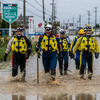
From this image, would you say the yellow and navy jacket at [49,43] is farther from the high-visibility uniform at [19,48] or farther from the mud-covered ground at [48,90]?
the mud-covered ground at [48,90]

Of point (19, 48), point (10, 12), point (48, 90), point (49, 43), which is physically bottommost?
point (48, 90)

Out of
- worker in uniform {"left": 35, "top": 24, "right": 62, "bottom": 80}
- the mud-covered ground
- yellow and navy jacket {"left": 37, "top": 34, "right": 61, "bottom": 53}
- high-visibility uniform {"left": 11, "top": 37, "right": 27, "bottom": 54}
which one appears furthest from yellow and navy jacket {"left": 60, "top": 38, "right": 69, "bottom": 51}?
high-visibility uniform {"left": 11, "top": 37, "right": 27, "bottom": 54}

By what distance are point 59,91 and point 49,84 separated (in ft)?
3.86

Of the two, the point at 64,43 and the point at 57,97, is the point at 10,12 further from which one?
the point at 57,97

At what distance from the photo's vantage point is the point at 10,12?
27.9 metres

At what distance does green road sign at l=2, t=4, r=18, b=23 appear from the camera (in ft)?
91.3

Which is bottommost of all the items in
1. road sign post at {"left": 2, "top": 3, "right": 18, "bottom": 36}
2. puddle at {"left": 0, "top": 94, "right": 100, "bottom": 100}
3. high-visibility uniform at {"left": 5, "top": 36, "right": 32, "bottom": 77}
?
puddle at {"left": 0, "top": 94, "right": 100, "bottom": 100}

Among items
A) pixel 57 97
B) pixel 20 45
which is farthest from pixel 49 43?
pixel 57 97

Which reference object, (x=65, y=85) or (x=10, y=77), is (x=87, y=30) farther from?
(x=10, y=77)

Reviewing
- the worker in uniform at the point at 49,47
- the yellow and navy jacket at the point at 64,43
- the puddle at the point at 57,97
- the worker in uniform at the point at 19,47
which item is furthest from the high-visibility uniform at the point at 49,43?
the yellow and navy jacket at the point at 64,43

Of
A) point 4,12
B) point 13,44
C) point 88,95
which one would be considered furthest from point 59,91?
point 4,12

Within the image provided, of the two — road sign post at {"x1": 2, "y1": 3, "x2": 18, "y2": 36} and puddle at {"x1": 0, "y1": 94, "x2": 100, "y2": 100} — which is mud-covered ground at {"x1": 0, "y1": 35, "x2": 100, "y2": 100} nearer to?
puddle at {"x1": 0, "y1": 94, "x2": 100, "y2": 100}

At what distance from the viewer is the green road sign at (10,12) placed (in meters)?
27.8

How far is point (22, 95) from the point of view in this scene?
324 inches
